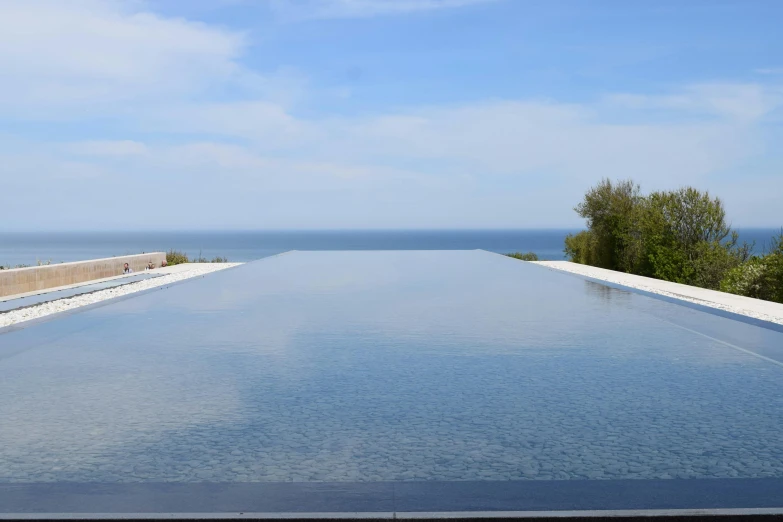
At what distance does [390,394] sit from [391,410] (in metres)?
0.39

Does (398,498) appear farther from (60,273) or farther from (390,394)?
(60,273)

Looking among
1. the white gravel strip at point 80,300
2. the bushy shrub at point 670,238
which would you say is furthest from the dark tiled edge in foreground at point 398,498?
the bushy shrub at point 670,238

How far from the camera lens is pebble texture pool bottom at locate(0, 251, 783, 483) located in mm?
3186

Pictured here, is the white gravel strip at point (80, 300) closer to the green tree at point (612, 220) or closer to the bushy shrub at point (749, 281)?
the bushy shrub at point (749, 281)

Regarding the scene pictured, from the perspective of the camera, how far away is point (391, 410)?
4.15 metres

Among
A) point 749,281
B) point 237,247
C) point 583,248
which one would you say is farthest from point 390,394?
point 237,247

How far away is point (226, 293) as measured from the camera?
34.6 ft

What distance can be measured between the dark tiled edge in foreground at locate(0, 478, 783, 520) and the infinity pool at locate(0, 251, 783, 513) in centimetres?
1

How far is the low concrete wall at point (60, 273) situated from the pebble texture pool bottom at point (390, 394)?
8.08ft

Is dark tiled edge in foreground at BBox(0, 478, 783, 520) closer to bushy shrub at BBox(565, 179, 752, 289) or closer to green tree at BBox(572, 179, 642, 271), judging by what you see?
→ bushy shrub at BBox(565, 179, 752, 289)

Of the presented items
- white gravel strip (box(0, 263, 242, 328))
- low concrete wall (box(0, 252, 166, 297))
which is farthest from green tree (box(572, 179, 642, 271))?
low concrete wall (box(0, 252, 166, 297))

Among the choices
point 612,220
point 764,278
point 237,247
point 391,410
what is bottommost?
point 237,247

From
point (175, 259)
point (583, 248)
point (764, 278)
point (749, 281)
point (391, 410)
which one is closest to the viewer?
point (391, 410)

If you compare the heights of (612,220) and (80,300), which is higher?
(612,220)
